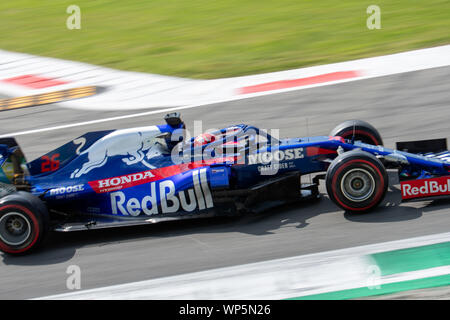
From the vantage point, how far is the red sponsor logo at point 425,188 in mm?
6840

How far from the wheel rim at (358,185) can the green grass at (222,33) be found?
7482 millimetres

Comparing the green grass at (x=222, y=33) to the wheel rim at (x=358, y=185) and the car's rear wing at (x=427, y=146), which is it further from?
the wheel rim at (x=358, y=185)

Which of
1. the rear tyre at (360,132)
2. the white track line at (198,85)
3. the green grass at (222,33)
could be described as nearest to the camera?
the rear tyre at (360,132)

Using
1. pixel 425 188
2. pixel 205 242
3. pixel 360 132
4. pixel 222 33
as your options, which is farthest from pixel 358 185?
pixel 222 33

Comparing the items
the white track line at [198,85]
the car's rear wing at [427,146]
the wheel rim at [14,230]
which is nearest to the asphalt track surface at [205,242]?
the wheel rim at [14,230]

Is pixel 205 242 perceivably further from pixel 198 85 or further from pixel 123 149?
pixel 198 85

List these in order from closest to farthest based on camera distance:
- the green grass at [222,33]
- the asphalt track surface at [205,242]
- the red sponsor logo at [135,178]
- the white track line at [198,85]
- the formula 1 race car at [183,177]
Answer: the asphalt track surface at [205,242] < the formula 1 race car at [183,177] < the red sponsor logo at [135,178] < the white track line at [198,85] < the green grass at [222,33]

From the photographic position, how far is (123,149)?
7.42m

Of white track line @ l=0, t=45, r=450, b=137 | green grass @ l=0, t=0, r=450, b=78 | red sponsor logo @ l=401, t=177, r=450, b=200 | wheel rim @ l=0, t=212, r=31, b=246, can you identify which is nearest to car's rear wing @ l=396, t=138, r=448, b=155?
red sponsor logo @ l=401, t=177, r=450, b=200

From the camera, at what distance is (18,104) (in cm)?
1356

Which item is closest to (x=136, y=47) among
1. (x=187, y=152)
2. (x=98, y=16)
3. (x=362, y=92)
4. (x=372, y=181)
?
(x=98, y=16)

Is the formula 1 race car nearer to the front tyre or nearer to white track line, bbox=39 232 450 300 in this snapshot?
the front tyre

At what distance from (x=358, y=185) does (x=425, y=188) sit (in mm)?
743
